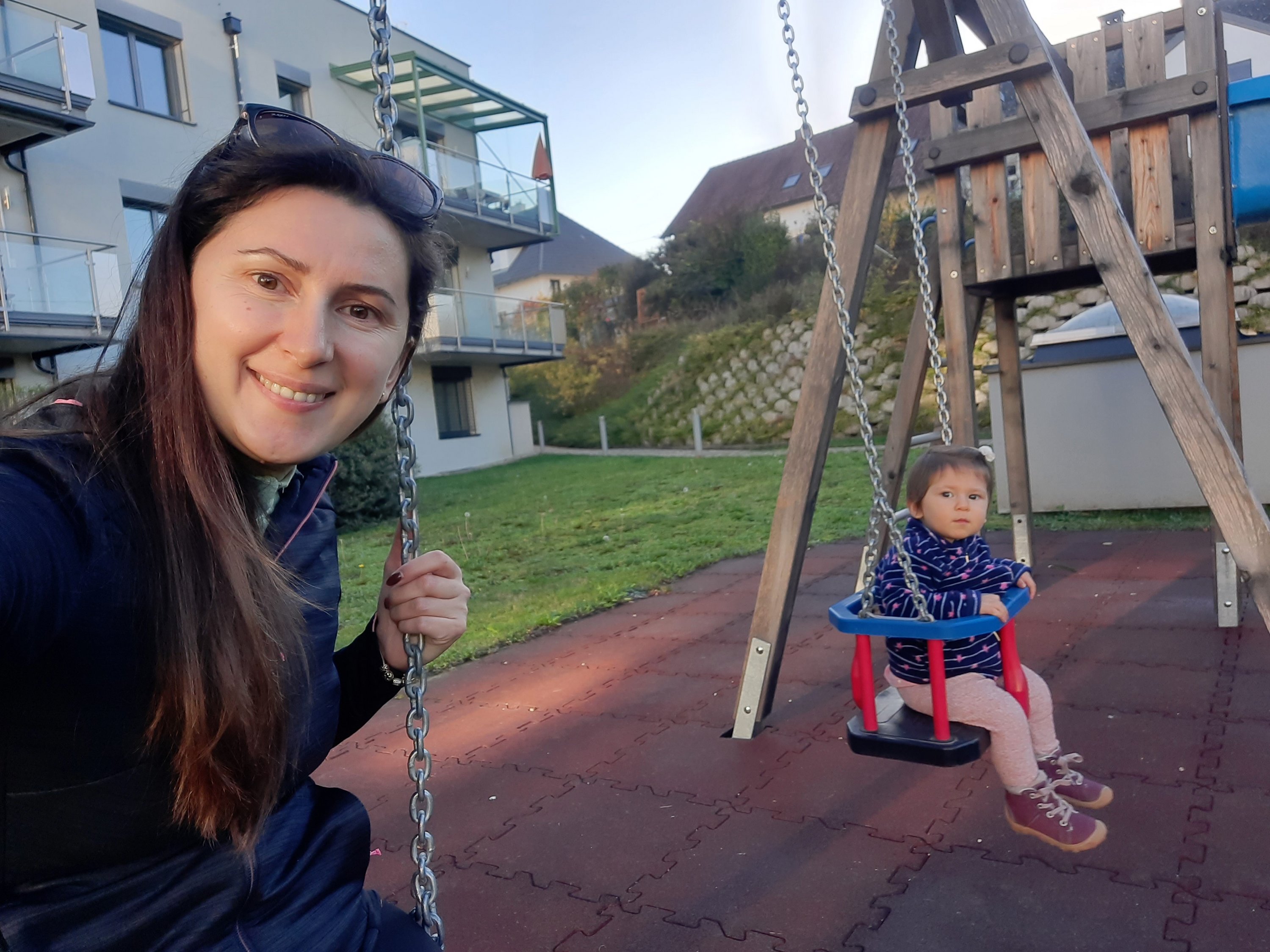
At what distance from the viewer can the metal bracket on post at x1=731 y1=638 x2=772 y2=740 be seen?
3.04m

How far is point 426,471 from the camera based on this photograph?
1766 centimetres

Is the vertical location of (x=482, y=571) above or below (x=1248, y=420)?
below

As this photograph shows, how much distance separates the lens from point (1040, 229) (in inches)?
Result: 161

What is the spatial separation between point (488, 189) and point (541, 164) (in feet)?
6.01

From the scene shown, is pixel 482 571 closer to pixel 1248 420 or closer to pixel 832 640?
pixel 832 640

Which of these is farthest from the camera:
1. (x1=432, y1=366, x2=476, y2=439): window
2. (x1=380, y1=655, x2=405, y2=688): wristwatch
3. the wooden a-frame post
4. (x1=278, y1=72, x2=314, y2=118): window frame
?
(x1=432, y1=366, x2=476, y2=439): window

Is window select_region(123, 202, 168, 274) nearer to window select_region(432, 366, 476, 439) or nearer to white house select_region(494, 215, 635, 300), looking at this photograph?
window select_region(432, 366, 476, 439)

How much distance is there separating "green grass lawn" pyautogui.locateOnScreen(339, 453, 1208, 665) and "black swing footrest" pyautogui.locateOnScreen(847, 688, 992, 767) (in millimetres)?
2513

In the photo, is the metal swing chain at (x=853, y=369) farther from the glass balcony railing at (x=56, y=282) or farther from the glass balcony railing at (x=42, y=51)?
the glass balcony railing at (x=42, y=51)

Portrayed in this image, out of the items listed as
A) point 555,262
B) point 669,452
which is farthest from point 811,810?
point 555,262

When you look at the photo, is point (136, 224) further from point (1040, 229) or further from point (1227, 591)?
point (1227, 591)

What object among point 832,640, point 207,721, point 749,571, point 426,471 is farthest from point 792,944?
point 426,471

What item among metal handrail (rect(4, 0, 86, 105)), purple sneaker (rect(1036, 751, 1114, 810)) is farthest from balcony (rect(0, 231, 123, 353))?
purple sneaker (rect(1036, 751, 1114, 810))

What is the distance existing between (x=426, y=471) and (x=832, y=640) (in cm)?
1436
